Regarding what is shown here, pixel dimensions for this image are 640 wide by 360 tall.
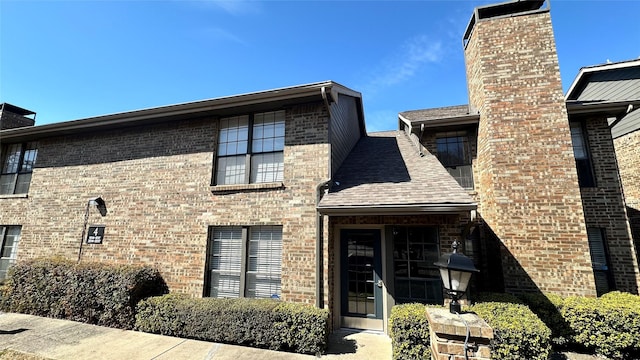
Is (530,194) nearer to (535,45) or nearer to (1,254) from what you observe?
(535,45)

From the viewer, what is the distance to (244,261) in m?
6.78

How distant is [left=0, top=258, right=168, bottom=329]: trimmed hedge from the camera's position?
21.6 feet

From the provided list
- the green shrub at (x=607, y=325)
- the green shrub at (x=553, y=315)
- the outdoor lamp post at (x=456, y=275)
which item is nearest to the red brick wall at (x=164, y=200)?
the outdoor lamp post at (x=456, y=275)

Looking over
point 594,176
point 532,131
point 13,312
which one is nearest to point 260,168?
point 532,131

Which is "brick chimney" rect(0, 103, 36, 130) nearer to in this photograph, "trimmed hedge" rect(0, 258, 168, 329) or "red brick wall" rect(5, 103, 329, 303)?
"red brick wall" rect(5, 103, 329, 303)

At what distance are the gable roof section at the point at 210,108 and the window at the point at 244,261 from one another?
3.17m

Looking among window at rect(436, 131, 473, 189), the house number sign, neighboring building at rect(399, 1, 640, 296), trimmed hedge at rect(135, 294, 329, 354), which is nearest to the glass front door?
trimmed hedge at rect(135, 294, 329, 354)

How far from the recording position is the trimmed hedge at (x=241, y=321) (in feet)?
17.5

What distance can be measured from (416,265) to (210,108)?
653 cm

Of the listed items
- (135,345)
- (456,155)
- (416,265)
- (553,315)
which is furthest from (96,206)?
(553,315)

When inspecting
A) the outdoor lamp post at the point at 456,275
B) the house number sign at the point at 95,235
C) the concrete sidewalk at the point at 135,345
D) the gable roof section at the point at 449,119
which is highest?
the gable roof section at the point at 449,119

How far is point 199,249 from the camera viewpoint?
23.1 feet

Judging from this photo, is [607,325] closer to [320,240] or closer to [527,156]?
[527,156]

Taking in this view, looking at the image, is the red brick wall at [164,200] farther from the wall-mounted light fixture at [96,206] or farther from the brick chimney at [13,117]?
the brick chimney at [13,117]
